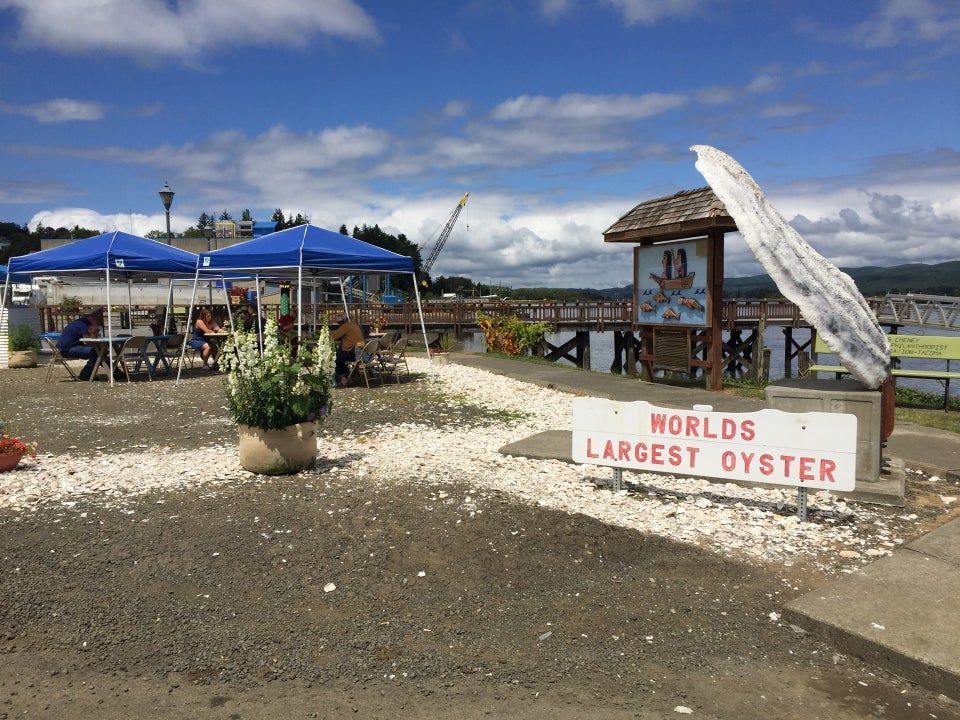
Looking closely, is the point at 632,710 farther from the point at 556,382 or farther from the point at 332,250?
the point at 332,250

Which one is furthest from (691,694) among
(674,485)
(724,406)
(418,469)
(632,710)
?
(724,406)

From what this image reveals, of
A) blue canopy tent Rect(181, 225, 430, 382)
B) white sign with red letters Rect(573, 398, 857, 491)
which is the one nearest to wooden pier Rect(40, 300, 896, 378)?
blue canopy tent Rect(181, 225, 430, 382)

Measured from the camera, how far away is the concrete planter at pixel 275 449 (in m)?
5.98

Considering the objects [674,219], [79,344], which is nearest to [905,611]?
[674,219]

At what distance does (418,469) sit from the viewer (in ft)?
20.4

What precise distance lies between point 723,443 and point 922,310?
37629 millimetres

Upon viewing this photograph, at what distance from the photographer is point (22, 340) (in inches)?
682

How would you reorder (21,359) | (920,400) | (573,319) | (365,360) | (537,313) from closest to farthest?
1. (365,360)
2. (920,400)
3. (21,359)
4. (573,319)
5. (537,313)

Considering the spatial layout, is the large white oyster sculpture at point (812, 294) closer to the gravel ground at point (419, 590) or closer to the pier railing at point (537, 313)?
the gravel ground at point (419, 590)

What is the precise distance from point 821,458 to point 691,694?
2566mm

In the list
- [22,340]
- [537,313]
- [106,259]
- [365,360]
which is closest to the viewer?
[365,360]

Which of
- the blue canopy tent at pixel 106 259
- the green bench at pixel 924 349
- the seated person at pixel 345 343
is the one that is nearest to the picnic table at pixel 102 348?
the blue canopy tent at pixel 106 259

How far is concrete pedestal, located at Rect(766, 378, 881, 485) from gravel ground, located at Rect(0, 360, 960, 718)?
488mm

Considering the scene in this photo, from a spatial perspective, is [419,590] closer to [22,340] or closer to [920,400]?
[920,400]
